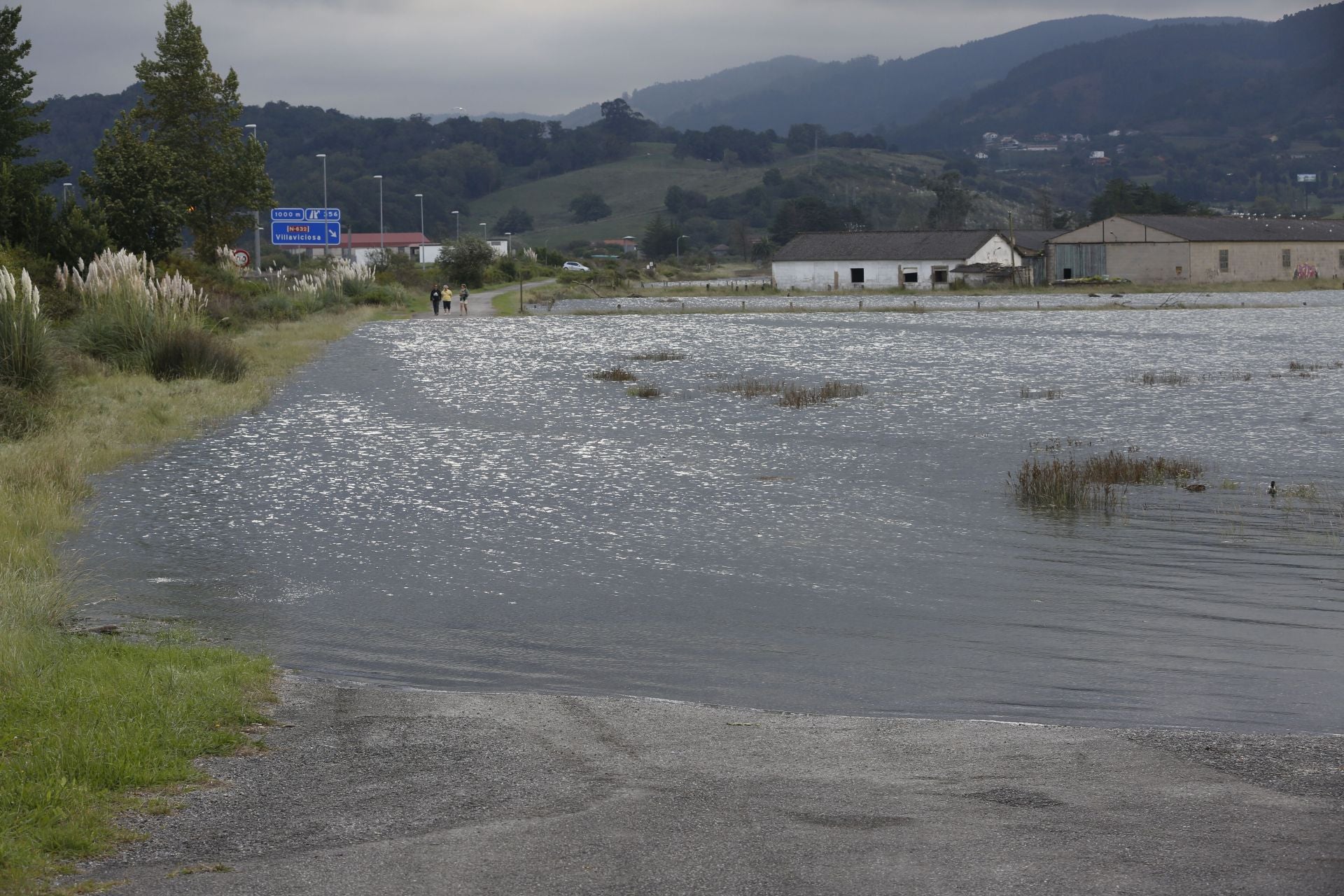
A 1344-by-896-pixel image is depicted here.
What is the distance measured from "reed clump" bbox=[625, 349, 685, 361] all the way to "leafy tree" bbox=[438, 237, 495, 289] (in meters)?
49.7

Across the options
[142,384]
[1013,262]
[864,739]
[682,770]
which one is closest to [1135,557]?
[864,739]

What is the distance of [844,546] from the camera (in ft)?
50.1

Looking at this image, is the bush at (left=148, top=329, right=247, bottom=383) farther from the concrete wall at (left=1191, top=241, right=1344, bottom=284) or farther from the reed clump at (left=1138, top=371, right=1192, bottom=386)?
the concrete wall at (left=1191, top=241, right=1344, bottom=284)

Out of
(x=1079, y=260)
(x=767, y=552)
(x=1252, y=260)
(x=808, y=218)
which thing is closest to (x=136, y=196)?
(x=767, y=552)

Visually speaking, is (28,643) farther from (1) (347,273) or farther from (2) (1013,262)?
(2) (1013,262)

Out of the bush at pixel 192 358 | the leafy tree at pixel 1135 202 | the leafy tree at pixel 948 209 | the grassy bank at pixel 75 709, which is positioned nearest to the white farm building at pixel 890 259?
the leafy tree at pixel 1135 202

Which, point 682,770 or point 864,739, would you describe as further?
point 864,739

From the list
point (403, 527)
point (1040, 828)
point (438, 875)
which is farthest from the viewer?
point (403, 527)

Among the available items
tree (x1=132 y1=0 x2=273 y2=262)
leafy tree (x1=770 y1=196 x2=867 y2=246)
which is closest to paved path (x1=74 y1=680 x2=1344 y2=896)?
tree (x1=132 y1=0 x2=273 y2=262)

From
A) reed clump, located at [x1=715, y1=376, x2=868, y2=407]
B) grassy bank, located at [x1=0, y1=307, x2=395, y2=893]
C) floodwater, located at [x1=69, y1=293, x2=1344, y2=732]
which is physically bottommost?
floodwater, located at [x1=69, y1=293, x2=1344, y2=732]

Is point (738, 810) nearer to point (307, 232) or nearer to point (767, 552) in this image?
point (767, 552)

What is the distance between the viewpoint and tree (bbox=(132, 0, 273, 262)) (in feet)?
164

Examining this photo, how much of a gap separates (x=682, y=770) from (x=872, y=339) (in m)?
45.5

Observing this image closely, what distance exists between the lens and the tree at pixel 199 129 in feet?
164
